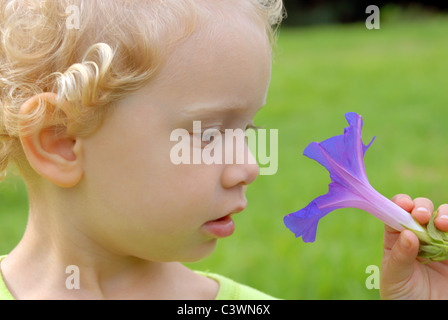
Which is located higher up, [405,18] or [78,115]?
[405,18]

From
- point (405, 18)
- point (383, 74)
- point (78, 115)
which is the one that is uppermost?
point (405, 18)

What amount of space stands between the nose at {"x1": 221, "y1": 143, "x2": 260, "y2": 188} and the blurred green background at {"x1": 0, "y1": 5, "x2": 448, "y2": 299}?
58cm

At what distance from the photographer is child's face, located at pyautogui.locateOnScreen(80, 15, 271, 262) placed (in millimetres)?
1781

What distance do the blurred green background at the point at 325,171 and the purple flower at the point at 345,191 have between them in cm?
68

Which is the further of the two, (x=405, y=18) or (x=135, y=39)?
(x=405, y=18)

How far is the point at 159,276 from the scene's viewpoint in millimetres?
2164

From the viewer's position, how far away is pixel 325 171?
531 cm

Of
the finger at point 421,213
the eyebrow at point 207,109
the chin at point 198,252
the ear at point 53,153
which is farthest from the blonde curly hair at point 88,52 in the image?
the finger at point 421,213

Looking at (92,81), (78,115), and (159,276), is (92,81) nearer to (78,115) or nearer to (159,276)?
(78,115)

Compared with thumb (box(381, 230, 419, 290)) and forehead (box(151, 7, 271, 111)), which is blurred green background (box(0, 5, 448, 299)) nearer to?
forehead (box(151, 7, 271, 111))
